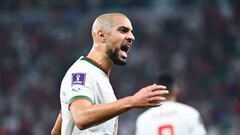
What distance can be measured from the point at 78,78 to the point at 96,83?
0.15 meters

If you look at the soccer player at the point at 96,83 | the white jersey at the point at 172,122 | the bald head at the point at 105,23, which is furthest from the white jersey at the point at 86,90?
the white jersey at the point at 172,122

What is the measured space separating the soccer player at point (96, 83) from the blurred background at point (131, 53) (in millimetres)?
8441

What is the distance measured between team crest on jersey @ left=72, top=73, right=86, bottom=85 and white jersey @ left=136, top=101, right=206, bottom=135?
199 centimetres

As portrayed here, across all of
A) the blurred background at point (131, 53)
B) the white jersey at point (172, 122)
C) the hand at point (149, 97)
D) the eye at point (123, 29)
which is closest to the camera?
the hand at point (149, 97)

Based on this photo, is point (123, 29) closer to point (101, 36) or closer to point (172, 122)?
point (101, 36)

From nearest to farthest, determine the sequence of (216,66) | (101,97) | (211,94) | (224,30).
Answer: (101,97) → (211,94) → (216,66) → (224,30)

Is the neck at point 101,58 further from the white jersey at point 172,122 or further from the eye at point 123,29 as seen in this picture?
the white jersey at point 172,122

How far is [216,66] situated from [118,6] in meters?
3.42

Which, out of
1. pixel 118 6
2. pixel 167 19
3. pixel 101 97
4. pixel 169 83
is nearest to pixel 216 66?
pixel 167 19

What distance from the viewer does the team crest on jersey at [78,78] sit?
14.0 feet

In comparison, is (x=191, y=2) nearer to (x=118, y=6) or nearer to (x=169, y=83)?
(x=118, y=6)

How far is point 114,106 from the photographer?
390cm

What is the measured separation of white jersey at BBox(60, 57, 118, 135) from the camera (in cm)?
422

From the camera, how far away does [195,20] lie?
16656 mm
